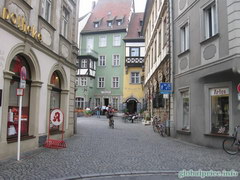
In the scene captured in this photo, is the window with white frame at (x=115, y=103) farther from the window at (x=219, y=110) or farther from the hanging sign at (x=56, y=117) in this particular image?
the hanging sign at (x=56, y=117)

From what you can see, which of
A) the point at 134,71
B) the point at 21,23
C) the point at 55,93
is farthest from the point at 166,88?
the point at 134,71

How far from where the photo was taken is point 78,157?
7.84 meters

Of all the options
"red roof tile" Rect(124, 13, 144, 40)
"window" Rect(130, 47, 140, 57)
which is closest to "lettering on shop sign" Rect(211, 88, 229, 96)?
"window" Rect(130, 47, 140, 57)

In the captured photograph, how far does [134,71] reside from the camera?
131 feet

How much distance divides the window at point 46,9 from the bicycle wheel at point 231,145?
27.9ft

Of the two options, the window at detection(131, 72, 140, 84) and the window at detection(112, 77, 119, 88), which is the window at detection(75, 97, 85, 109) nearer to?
the window at detection(112, 77, 119, 88)

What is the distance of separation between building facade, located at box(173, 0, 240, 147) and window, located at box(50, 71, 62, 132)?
6189 millimetres

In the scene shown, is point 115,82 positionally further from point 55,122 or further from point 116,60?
point 55,122

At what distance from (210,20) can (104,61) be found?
1318 inches

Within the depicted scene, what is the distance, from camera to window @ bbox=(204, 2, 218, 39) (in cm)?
1038

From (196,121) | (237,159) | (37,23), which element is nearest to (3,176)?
(37,23)

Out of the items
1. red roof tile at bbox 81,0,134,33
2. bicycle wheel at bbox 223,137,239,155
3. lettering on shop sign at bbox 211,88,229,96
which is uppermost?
red roof tile at bbox 81,0,134,33

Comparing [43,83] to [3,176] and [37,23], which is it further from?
[3,176]

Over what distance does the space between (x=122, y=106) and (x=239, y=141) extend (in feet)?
107
